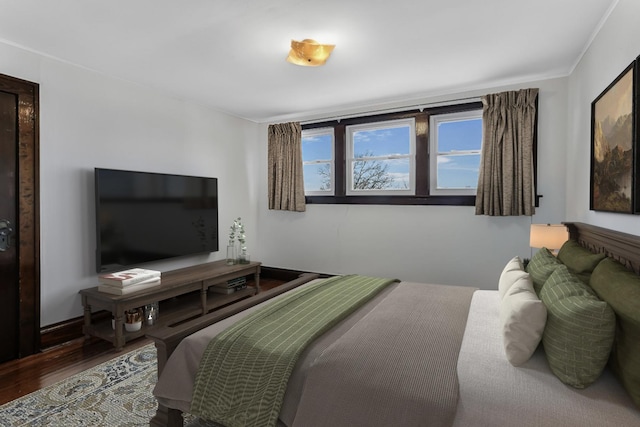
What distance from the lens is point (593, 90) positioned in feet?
8.39

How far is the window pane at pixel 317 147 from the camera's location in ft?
15.5

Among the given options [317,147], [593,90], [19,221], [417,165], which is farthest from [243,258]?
[593,90]

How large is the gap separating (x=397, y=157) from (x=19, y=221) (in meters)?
3.70

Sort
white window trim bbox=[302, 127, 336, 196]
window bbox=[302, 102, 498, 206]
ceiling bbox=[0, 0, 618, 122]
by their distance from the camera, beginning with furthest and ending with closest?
white window trim bbox=[302, 127, 336, 196], window bbox=[302, 102, 498, 206], ceiling bbox=[0, 0, 618, 122]

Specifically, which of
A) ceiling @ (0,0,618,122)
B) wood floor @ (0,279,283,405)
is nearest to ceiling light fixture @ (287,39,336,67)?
ceiling @ (0,0,618,122)

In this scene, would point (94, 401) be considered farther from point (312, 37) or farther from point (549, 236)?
point (549, 236)

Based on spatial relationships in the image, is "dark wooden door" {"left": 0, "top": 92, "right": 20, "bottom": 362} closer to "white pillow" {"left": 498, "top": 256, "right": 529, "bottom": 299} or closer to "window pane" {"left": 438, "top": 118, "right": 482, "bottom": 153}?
"white pillow" {"left": 498, "top": 256, "right": 529, "bottom": 299}

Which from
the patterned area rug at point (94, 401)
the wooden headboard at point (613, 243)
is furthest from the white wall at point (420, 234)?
the patterned area rug at point (94, 401)

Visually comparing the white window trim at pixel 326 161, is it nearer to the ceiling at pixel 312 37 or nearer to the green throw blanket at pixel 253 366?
the ceiling at pixel 312 37

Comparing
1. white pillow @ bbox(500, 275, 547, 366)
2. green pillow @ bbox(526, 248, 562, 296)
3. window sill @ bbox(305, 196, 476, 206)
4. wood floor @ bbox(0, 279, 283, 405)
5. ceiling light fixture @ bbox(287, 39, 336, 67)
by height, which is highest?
ceiling light fixture @ bbox(287, 39, 336, 67)

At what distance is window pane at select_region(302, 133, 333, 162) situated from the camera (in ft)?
15.5

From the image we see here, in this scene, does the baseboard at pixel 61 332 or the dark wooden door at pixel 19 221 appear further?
the baseboard at pixel 61 332

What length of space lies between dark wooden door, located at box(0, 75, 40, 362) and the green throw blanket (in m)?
2.09

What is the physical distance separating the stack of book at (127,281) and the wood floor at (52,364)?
1.49 ft
